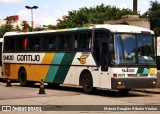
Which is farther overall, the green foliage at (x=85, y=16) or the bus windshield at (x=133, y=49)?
the green foliage at (x=85, y=16)

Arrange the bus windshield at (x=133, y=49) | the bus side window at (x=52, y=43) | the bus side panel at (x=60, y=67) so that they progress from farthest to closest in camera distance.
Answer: the bus side window at (x=52, y=43) < the bus side panel at (x=60, y=67) < the bus windshield at (x=133, y=49)

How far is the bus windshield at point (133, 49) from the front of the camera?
19.7m

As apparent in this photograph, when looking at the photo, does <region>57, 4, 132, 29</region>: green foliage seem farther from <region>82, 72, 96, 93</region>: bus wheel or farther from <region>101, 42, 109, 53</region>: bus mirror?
<region>101, 42, 109, 53</region>: bus mirror

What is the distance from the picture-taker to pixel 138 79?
65.2ft

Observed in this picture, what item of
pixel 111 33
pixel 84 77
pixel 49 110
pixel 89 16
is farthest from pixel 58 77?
pixel 89 16

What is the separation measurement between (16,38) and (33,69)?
2.88 meters

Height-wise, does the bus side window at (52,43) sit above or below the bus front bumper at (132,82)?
above

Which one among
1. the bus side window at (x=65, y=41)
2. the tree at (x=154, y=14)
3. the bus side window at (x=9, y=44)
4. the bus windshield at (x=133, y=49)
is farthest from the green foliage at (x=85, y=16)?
the bus windshield at (x=133, y=49)

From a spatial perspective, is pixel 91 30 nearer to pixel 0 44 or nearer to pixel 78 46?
pixel 78 46

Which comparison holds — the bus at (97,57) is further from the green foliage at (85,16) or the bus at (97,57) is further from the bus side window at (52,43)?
the green foliage at (85,16)

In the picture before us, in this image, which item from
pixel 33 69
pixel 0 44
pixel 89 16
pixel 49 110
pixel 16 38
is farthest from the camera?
pixel 89 16

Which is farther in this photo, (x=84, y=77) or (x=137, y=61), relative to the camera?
(x=84, y=77)

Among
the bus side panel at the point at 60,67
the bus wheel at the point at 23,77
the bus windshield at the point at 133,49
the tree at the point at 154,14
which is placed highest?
the tree at the point at 154,14

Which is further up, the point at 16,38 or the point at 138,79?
the point at 16,38
